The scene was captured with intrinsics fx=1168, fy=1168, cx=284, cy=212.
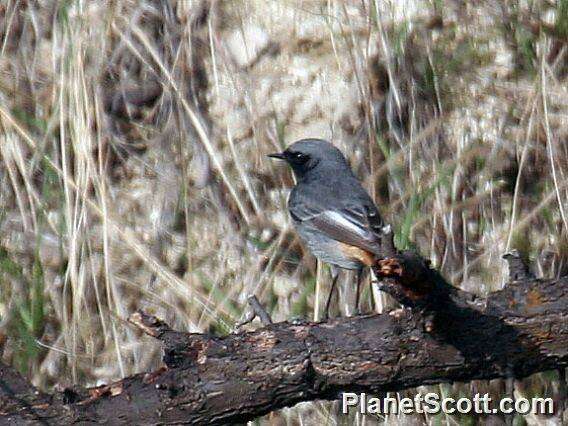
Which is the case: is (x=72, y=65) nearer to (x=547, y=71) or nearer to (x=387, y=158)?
(x=387, y=158)

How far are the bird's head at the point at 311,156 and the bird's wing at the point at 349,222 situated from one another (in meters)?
0.18

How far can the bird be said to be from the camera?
417 centimetres

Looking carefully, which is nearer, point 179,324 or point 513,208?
point 513,208

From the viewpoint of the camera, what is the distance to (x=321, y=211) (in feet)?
14.6

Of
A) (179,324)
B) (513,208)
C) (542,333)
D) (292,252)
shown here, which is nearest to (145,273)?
(179,324)

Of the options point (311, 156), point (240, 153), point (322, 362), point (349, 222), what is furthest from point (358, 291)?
point (322, 362)

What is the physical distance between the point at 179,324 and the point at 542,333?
7.39 ft

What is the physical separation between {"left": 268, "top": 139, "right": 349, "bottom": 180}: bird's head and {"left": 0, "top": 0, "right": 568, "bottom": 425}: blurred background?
0.67ft

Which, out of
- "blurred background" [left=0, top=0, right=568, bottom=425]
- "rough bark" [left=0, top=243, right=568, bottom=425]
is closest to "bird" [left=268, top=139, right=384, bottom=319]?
"blurred background" [left=0, top=0, right=568, bottom=425]

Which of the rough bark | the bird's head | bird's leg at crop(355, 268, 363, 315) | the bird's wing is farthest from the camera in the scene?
the bird's head

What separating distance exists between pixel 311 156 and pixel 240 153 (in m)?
0.42

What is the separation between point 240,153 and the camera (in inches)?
194

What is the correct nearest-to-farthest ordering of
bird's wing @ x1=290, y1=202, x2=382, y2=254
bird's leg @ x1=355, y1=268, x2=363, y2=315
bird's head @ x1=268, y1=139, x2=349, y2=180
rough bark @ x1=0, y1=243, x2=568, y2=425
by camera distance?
rough bark @ x1=0, y1=243, x2=568, y2=425 < bird's wing @ x1=290, y1=202, x2=382, y2=254 < bird's leg @ x1=355, y1=268, x2=363, y2=315 < bird's head @ x1=268, y1=139, x2=349, y2=180

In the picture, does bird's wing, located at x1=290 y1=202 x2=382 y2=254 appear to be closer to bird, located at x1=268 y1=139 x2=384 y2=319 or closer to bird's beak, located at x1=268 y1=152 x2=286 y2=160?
bird, located at x1=268 y1=139 x2=384 y2=319
